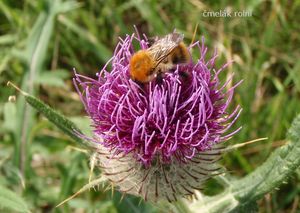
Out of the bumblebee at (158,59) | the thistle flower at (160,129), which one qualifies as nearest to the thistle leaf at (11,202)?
the thistle flower at (160,129)

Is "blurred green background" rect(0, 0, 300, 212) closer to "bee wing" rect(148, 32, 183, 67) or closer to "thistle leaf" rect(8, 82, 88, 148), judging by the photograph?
Result: "thistle leaf" rect(8, 82, 88, 148)

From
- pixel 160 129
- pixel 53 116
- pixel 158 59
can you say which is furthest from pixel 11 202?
pixel 158 59

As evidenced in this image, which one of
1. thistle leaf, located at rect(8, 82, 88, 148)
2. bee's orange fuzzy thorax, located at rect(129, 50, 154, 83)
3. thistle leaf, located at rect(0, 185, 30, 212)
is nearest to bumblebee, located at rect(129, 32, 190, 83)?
bee's orange fuzzy thorax, located at rect(129, 50, 154, 83)

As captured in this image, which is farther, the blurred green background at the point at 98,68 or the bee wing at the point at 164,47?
the blurred green background at the point at 98,68

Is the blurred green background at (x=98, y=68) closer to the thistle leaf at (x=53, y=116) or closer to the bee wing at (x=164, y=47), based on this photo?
the thistle leaf at (x=53, y=116)

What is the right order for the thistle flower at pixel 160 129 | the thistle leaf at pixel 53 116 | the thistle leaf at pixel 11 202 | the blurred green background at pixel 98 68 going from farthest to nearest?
1. the blurred green background at pixel 98 68
2. the thistle leaf at pixel 11 202
3. the thistle leaf at pixel 53 116
4. the thistle flower at pixel 160 129

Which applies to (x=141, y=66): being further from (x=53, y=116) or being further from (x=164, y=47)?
(x=53, y=116)
